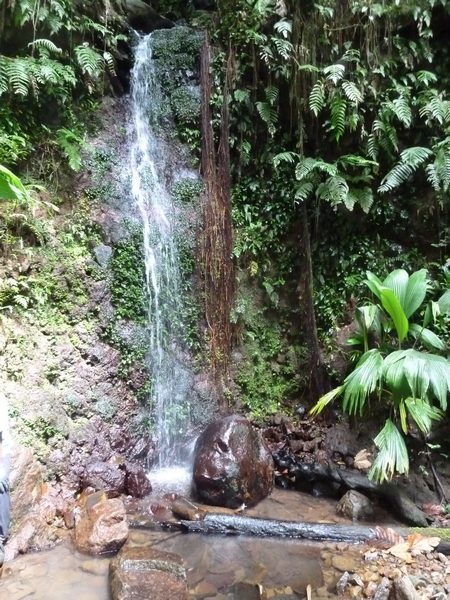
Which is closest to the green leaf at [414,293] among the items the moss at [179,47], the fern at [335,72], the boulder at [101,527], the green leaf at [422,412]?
the green leaf at [422,412]

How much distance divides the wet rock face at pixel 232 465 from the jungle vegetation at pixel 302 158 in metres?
0.91

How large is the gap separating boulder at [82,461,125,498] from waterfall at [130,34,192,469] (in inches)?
30.3

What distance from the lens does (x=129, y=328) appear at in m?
5.54

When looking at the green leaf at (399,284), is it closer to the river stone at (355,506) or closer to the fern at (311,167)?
the fern at (311,167)

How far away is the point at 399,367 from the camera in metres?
4.44

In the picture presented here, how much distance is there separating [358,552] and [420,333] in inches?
89.5

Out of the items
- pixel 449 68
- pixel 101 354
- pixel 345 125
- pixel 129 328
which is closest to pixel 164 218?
pixel 129 328

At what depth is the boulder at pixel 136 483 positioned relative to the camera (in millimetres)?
4648

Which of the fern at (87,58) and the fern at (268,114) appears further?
the fern at (268,114)

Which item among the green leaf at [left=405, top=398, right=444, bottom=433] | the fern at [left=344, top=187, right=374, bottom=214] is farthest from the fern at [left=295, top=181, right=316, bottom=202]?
the green leaf at [left=405, top=398, right=444, bottom=433]

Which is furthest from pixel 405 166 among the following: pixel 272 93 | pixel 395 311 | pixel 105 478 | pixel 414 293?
pixel 105 478

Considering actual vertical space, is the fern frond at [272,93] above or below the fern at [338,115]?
above

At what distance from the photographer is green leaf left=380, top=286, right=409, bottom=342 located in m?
4.77

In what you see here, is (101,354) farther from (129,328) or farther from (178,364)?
(178,364)
